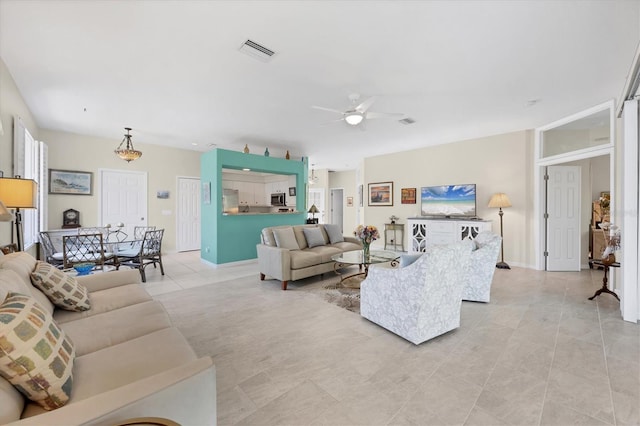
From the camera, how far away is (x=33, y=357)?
99cm

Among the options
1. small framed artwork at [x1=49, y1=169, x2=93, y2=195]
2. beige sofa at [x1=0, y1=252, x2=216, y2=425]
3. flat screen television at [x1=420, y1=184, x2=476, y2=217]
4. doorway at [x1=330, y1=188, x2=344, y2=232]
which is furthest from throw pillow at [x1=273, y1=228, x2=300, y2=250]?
doorway at [x1=330, y1=188, x2=344, y2=232]

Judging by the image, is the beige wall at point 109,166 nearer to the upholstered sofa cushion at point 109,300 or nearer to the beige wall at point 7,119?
the beige wall at point 7,119

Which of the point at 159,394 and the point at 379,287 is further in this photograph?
the point at 379,287

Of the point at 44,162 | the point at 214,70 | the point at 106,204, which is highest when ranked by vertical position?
the point at 214,70

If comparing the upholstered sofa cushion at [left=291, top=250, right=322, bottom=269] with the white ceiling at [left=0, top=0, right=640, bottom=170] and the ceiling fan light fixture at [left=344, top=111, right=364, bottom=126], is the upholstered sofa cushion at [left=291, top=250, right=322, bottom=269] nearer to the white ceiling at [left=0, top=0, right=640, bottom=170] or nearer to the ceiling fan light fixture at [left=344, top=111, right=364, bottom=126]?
the ceiling fan light fixture at [left=344, top=111, right=364, bottom=126]

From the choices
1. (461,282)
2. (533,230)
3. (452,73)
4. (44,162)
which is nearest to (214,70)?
(452,73)

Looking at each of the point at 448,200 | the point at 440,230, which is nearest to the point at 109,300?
the point at 440,230

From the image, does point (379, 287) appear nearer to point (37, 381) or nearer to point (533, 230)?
point (37, 381)

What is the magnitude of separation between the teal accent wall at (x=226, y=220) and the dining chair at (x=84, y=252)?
1.74 meters

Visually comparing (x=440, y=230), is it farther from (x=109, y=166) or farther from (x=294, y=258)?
(x=109, y=166)

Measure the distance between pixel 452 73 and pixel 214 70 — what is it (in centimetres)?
273

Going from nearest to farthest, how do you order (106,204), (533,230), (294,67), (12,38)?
(12,38) < (294,67) < (533,230) < (106,204)

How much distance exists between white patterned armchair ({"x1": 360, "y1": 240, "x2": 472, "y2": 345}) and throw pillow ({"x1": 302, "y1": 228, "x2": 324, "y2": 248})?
7.47 feet

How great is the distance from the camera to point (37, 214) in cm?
480
